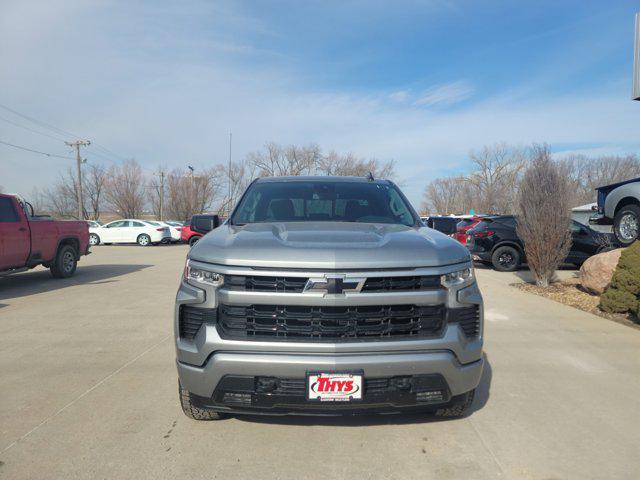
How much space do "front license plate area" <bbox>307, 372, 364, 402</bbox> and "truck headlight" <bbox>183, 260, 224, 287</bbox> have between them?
78cm

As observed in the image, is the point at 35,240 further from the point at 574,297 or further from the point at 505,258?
the point at 505,258

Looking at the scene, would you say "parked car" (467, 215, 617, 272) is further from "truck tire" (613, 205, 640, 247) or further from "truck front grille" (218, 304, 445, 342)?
"truck front grille" (218, 304, 445, 342)

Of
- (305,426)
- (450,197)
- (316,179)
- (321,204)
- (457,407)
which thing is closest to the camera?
(457,407)

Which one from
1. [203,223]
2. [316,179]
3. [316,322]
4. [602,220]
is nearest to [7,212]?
[203,223]

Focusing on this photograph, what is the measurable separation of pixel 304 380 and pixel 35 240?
912 centimetres

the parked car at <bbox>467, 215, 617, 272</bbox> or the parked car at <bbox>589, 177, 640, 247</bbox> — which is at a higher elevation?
the parked car at <bbox>589, 177, 640, 247</bbox>

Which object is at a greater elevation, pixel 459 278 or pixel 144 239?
pixel 459 278

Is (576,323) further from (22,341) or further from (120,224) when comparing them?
(120,224)

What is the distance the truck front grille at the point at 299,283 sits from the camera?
104 inches

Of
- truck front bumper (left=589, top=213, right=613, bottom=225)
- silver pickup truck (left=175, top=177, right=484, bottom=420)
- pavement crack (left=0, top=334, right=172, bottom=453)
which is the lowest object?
pavement crack (left=0, top=334, right=172, bottom=453)

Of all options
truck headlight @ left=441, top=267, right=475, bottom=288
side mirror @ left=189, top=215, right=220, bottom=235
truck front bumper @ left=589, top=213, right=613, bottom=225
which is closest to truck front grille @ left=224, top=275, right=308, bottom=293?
truck headlight @ left=441, top=267, right=475, bottom=288

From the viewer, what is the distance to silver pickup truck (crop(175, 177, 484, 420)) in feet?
8.54

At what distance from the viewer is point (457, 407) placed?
10.1 ft

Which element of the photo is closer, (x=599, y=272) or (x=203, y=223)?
(x=203, y=223)
